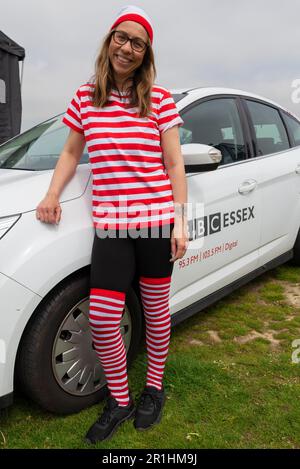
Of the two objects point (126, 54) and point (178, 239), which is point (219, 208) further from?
point (126, 54)

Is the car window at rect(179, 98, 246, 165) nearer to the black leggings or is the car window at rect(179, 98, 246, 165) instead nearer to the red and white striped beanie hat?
the red and white striped beanie hat

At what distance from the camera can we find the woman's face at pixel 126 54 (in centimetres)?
154

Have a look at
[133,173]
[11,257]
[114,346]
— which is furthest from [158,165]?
[114,346]

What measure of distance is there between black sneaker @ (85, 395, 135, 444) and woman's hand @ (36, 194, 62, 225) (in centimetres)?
86

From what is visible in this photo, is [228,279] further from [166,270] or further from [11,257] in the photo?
[11,257]

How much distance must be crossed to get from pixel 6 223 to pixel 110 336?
0.63 metres

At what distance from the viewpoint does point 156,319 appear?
1.86 m

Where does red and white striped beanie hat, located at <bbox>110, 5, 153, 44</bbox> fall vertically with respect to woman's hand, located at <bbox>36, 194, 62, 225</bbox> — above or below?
above

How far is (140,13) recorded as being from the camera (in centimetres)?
155

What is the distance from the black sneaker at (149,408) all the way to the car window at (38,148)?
115cm

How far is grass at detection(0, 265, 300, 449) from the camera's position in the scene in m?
1.77

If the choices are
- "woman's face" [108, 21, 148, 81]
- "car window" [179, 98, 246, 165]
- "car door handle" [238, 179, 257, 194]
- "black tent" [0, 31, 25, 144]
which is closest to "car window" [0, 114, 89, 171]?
"woman's face" [108, 21, 148, 81]

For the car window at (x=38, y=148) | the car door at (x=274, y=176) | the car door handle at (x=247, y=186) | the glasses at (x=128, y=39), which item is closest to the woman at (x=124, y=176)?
the glasses at (x=128, y=39)

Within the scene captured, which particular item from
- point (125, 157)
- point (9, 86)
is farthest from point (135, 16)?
point (9, 86)
